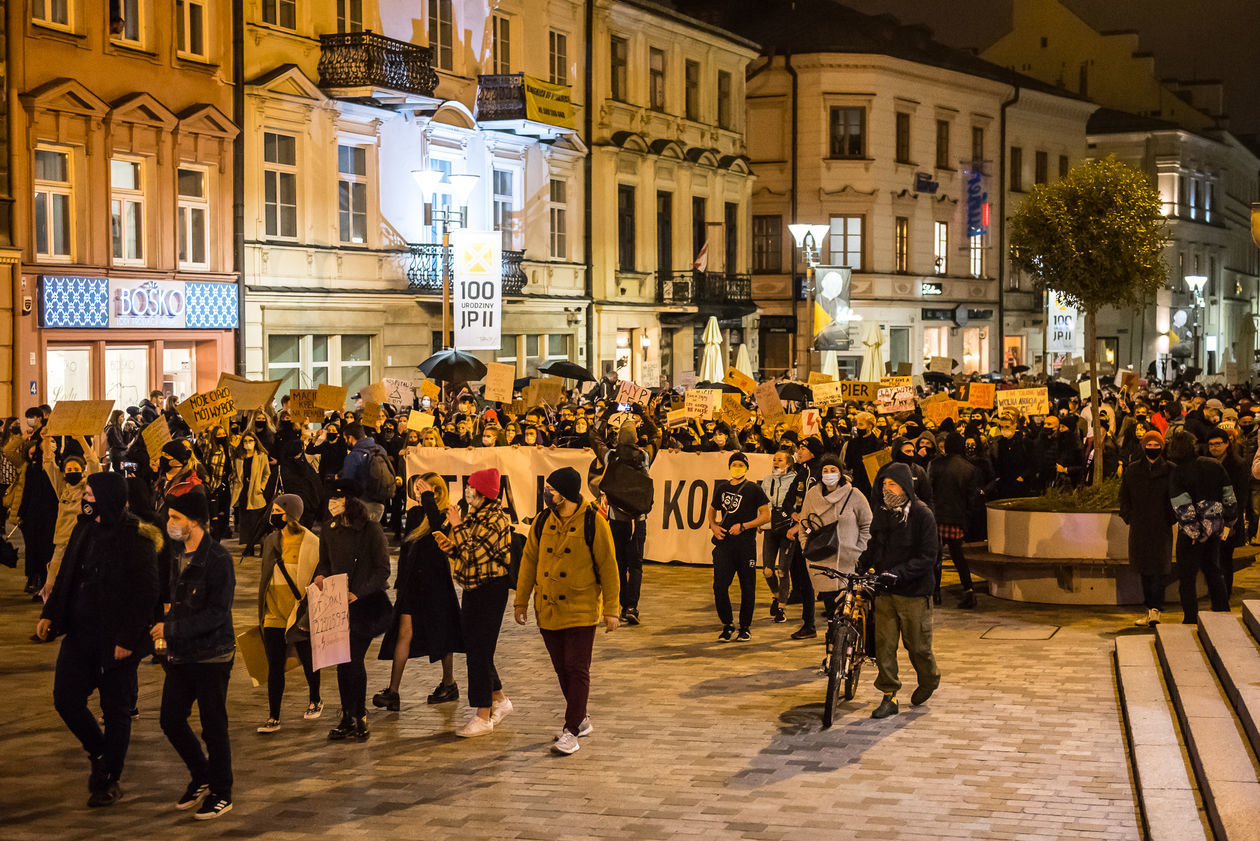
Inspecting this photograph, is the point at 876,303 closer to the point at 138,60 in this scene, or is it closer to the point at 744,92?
the point at 744,92

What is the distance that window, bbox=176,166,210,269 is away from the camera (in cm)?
2808

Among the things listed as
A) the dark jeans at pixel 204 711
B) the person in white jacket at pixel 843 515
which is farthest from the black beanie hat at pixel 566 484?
the person in white jacket at pixel 843 515

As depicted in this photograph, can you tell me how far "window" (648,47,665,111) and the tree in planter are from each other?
23291 millimetres

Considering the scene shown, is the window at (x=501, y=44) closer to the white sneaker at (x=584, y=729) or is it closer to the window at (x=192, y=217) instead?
the window at (x=192, y=217)

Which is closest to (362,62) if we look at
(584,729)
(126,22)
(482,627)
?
(126,22)

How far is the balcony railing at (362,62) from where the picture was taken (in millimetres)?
30484

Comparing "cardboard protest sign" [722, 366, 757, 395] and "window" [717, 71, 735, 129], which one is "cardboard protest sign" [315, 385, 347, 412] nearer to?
"cardboard protest sign" [722, 366, 757, 395]

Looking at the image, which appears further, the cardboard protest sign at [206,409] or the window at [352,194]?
the window at [352,194]

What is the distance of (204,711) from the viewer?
8.69 metres

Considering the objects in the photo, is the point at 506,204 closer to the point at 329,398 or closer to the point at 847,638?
the point at 329,398

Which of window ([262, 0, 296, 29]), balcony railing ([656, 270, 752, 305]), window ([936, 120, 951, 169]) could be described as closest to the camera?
window ([262, 0, 296, 29])

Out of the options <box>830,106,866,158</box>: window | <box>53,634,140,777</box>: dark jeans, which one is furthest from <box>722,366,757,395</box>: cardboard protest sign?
<box>830,106,866,158</box>: window

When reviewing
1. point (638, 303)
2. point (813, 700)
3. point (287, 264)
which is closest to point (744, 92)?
point (638, 303)

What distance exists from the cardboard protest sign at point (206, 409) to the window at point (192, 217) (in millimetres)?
10519
